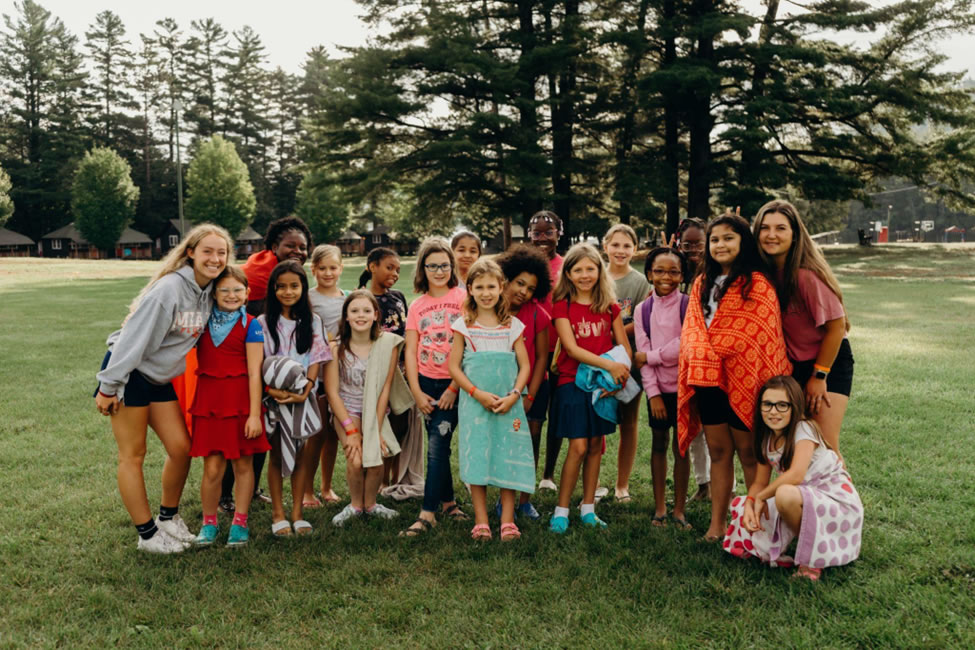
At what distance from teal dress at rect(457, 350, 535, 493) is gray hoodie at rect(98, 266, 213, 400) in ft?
5.04

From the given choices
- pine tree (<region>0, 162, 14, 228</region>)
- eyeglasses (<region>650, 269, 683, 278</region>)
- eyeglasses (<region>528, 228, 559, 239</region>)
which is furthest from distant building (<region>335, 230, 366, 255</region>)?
eyeglasses (<region>650, 269, 683, 278</region>)

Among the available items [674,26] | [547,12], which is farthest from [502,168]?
[674,26]

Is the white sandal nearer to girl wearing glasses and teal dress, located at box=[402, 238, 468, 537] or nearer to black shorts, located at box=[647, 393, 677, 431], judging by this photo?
girl wearing glasses and teal dress, located at box=[402, 238, 468, 537]

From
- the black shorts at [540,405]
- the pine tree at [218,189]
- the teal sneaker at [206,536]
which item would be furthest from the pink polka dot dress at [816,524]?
the pine tree at [218,189]

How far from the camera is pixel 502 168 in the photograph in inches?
954

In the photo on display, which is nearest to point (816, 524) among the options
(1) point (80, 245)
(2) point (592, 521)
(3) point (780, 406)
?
(3) point (780, 406)

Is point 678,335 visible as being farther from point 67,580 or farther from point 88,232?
point 88,232

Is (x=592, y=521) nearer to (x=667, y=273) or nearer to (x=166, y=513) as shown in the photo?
(x=667, y=273)

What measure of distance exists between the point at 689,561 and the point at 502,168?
2183 centimetres

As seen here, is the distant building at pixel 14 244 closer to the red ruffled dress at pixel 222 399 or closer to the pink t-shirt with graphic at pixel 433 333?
the red ruffled dress at pixel 222 399

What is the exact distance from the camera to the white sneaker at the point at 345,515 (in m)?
4.08

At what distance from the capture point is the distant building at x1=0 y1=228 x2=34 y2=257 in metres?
50.5

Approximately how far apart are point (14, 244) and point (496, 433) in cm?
5945

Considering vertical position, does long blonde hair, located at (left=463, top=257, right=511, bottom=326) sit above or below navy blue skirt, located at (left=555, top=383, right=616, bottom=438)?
above
